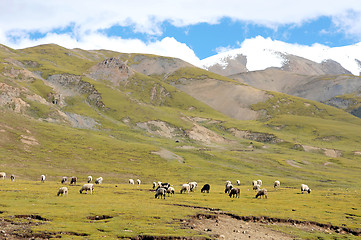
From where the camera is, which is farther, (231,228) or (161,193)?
(161,193)

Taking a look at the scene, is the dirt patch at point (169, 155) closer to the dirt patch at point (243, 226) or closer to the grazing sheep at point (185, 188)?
the grazing sheep at point (185, 188)

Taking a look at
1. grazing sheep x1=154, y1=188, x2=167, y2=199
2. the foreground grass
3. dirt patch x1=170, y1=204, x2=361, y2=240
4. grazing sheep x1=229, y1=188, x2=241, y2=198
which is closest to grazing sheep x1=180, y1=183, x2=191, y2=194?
the foreground grass

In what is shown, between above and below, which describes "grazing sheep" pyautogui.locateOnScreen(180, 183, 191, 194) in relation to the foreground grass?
above

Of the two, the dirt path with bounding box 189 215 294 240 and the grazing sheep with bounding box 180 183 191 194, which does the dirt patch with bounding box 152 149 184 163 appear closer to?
the grazing sheep with bounding box 180 183 191 194

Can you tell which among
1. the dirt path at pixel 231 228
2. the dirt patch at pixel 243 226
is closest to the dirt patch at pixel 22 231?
the dirt path at pixel 231 228

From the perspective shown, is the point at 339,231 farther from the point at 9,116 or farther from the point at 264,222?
the point at 9,116

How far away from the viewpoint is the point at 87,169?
137 m

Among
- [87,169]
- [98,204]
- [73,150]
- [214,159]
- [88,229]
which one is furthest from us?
[214,159]

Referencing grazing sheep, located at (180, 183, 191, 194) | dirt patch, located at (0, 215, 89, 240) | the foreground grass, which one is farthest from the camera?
grazing sheep, located at (180, 183, 191, 194)

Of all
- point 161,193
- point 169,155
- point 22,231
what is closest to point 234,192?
point 161,193

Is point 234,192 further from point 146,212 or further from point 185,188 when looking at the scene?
point 146,212

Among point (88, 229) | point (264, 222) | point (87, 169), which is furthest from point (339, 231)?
point (87, 169)

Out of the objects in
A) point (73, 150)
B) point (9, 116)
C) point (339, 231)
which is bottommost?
point (339, 231)

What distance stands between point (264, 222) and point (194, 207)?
10856 millimetres
